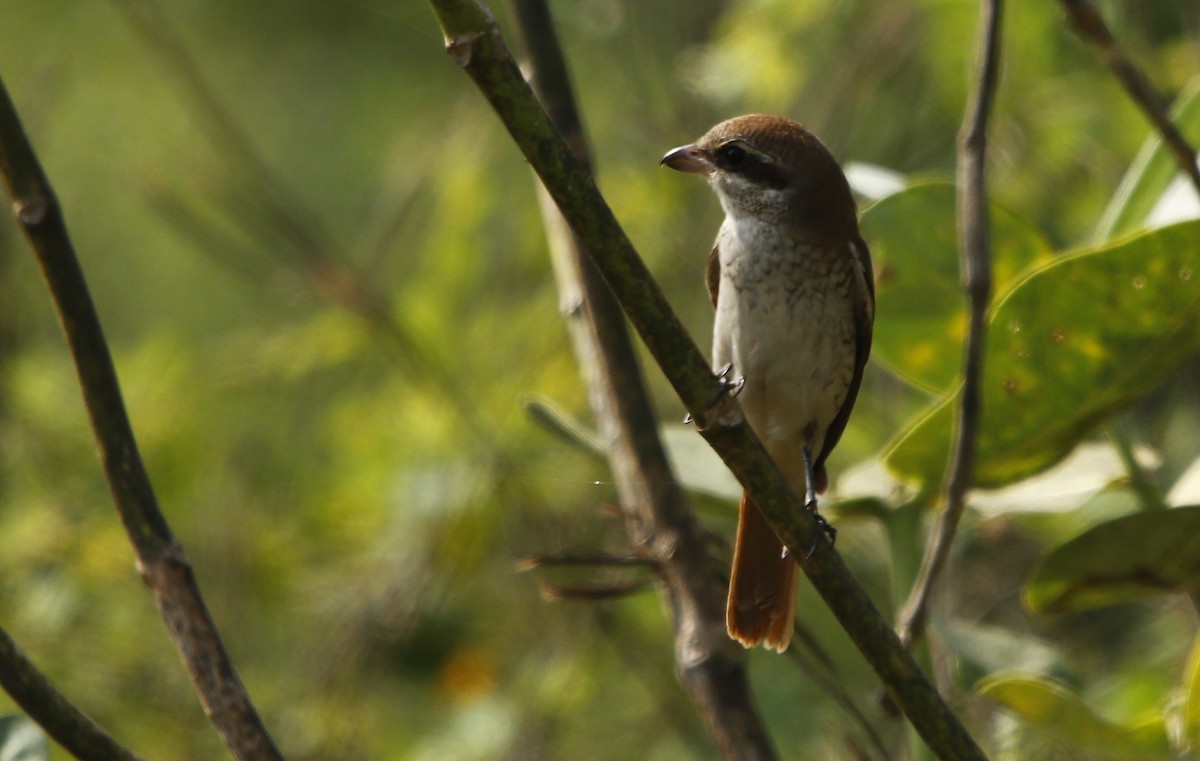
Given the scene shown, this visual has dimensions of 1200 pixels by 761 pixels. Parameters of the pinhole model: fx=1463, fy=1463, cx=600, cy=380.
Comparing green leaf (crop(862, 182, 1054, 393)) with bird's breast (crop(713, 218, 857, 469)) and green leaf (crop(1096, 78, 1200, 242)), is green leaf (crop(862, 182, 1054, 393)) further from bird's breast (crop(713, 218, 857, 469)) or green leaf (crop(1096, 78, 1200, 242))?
bird's breast (crop(713, 218, 857, 469))

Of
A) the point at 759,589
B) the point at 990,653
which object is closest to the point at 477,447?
the point at 759,589

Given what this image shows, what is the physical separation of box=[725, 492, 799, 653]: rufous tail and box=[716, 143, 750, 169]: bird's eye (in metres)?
0.59

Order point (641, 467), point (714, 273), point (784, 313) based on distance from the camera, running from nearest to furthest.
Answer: point (641, 467), point (784, 313), point (714, 273)

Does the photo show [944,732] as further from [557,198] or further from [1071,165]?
[1071,165]

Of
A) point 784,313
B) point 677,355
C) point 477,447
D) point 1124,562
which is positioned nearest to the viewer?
point 677,355

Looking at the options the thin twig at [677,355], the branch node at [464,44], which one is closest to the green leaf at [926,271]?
the thin twig at [677,355]

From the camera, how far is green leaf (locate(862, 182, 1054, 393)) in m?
1.99

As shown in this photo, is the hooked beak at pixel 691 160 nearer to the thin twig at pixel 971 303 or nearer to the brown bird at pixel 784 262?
the brown bird at pixel 784 262

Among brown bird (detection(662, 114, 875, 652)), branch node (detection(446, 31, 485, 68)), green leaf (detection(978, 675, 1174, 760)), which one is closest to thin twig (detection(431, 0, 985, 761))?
branch node (detection(446, 31, 485, 68))

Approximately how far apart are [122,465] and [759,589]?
94 cm

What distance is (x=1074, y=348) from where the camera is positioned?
1.71 meters

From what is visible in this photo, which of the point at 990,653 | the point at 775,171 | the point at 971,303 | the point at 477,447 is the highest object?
the point at 971,303

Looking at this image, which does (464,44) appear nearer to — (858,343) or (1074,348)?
(1074,348)

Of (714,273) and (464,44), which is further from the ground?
(464,44)
